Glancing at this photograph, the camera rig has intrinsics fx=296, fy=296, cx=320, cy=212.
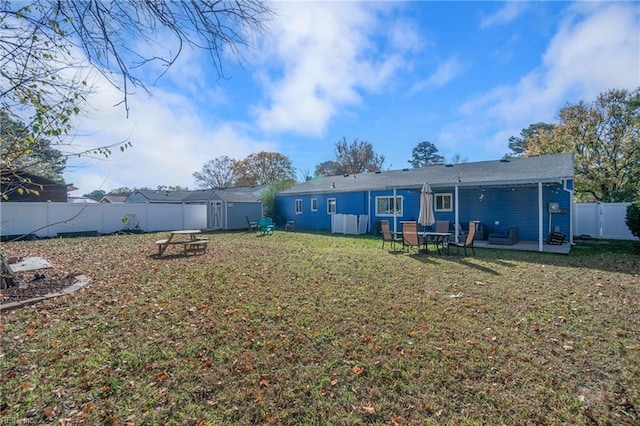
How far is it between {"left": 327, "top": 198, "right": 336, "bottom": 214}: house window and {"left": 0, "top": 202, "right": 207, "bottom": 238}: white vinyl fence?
9679 mm

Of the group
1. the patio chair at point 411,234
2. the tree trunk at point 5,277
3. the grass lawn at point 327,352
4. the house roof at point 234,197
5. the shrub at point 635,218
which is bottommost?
the grass lawn at point 327,352

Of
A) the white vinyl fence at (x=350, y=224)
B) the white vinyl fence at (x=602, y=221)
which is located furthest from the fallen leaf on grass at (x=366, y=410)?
the white vinyl fence at (x=602, y=221)

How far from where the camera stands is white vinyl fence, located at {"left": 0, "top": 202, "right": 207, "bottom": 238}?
14.9m

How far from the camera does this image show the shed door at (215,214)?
70.7 ft

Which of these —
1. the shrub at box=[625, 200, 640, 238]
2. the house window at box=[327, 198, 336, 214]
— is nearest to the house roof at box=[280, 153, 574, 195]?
the house window at box=[327, 198, 336, 214]

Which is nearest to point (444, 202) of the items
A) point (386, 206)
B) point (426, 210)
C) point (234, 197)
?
point (386, 206)

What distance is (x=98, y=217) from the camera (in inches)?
677

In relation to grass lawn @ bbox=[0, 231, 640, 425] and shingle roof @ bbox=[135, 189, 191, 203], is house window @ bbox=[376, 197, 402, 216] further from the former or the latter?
shingle roof @ bbox=[135, 189, 191, 203]

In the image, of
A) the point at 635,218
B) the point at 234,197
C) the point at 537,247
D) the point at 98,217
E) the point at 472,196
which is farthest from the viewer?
the point at 234,197

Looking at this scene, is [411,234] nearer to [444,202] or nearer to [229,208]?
[444,202]

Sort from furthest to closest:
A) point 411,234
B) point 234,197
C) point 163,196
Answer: point 163,196, point 234,197, point 411,234

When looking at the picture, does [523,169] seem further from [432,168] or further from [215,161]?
[215,161]

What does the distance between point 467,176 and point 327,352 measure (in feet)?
43.4

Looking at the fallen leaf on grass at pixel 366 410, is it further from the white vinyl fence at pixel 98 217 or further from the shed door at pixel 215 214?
the shed door at pixel 215 214
